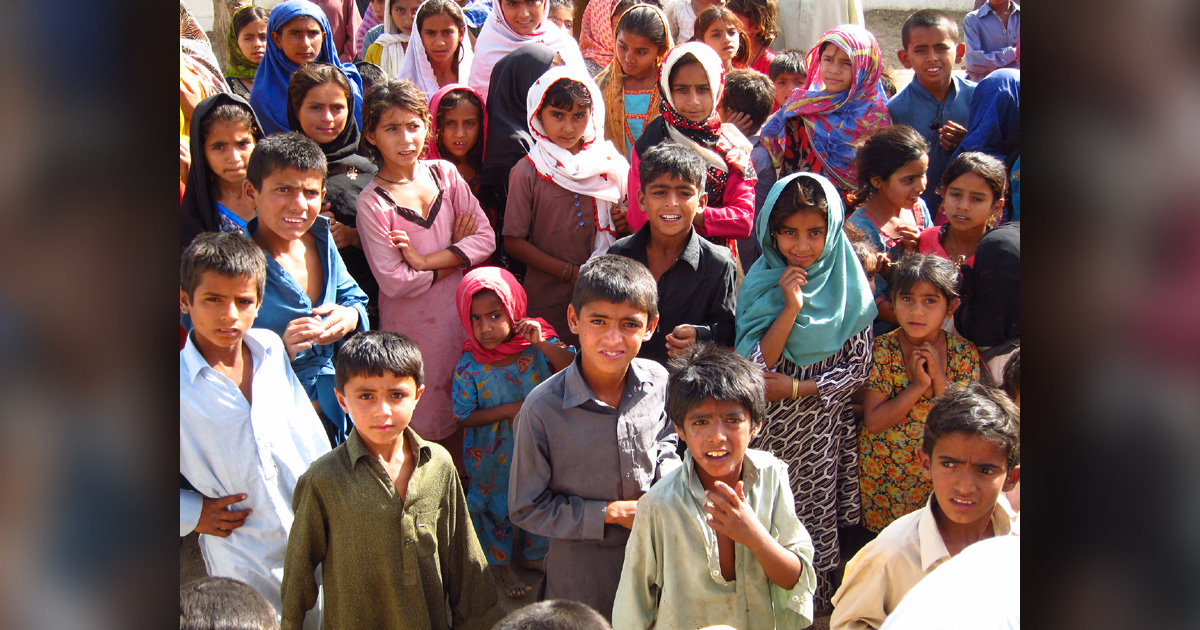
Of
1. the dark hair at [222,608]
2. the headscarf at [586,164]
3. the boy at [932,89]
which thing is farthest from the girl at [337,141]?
the boy at [932,89]

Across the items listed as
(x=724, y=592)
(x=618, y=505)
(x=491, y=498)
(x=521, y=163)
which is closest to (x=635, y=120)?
(x=521, y=163)

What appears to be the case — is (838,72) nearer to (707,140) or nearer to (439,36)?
(707,140)

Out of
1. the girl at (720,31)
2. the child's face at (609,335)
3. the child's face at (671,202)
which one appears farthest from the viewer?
the girl at (720,31)

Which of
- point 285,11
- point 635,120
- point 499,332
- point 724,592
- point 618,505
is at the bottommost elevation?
point 724,592

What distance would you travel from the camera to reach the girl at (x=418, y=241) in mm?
3318

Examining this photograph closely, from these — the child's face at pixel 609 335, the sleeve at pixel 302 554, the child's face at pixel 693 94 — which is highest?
the child's face at pixel 693 94

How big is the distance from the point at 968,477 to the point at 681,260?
126cm

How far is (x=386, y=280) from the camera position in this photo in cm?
331

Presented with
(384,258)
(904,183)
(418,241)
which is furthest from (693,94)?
(384,258)

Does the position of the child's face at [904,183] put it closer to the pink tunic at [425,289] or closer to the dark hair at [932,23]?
the dark hair at [932,23]

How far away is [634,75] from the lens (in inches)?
178

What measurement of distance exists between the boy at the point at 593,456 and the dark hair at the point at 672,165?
0.61 metres
